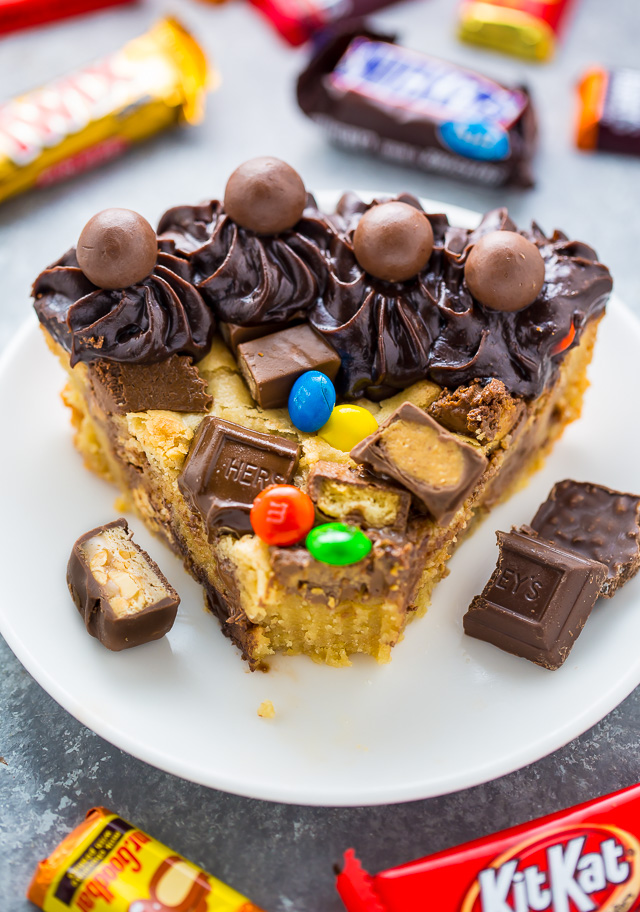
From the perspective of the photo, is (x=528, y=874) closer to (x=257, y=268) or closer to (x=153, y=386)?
(x=153, y=386)

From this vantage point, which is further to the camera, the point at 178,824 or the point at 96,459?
the point at 96,459

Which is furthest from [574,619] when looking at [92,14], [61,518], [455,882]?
[92,14]

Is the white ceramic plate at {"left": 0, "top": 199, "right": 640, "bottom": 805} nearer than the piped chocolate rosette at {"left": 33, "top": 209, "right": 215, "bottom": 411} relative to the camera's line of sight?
Yes

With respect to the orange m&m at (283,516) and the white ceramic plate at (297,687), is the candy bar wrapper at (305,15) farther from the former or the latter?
the orange m&m at (283,516)

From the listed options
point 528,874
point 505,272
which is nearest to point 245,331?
point 505,272

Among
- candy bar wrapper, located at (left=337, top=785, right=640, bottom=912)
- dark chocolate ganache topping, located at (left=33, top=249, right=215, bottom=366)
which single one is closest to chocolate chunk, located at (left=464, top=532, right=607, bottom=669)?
candy bar wrapper, located at (left=337, top=785, right=640, bottom=912)

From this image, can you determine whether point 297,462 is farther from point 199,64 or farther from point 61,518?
point 199,64

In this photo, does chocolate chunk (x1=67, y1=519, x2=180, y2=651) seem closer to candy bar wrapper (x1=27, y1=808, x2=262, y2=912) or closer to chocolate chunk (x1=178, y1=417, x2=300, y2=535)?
chocolate chunk (x1=178, y1=417, x2=300, y2=535)
